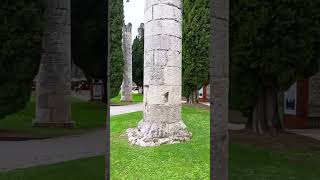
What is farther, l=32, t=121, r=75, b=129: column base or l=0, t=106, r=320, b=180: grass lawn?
l=32, t=121, r=75, b=129: column base

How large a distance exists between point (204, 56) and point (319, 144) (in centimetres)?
442

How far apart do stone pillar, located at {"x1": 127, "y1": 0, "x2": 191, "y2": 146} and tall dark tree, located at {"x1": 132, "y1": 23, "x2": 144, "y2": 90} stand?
3 cm

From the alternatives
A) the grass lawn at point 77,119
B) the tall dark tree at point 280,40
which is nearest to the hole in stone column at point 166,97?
the grass lawn at point 77,119

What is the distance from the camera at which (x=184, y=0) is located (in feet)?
8.74

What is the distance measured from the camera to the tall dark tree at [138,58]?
2.67 m

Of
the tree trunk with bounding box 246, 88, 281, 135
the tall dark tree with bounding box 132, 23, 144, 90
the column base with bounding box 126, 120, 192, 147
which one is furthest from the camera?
the tree trunk with bounding box 246, 88, 281, 135

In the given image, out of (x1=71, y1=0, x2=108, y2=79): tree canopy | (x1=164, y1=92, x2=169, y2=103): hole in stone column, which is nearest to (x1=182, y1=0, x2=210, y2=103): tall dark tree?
(x1=164, y1=92, x2=169, y2=103): hole in stone column

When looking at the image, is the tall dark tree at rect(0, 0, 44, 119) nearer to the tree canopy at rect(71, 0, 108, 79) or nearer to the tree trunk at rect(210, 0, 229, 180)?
the tree canopy at rect(71, 0, 108, 79)

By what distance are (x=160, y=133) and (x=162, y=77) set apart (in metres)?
0.34

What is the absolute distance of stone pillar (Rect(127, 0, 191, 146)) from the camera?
2.59 meters

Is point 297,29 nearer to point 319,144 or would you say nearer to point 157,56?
point 319,144

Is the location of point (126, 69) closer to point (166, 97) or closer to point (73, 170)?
point (166, 97)

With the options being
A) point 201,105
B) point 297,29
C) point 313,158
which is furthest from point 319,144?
point 201,105

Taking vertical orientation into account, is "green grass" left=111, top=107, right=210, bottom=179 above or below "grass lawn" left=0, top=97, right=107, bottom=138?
below
